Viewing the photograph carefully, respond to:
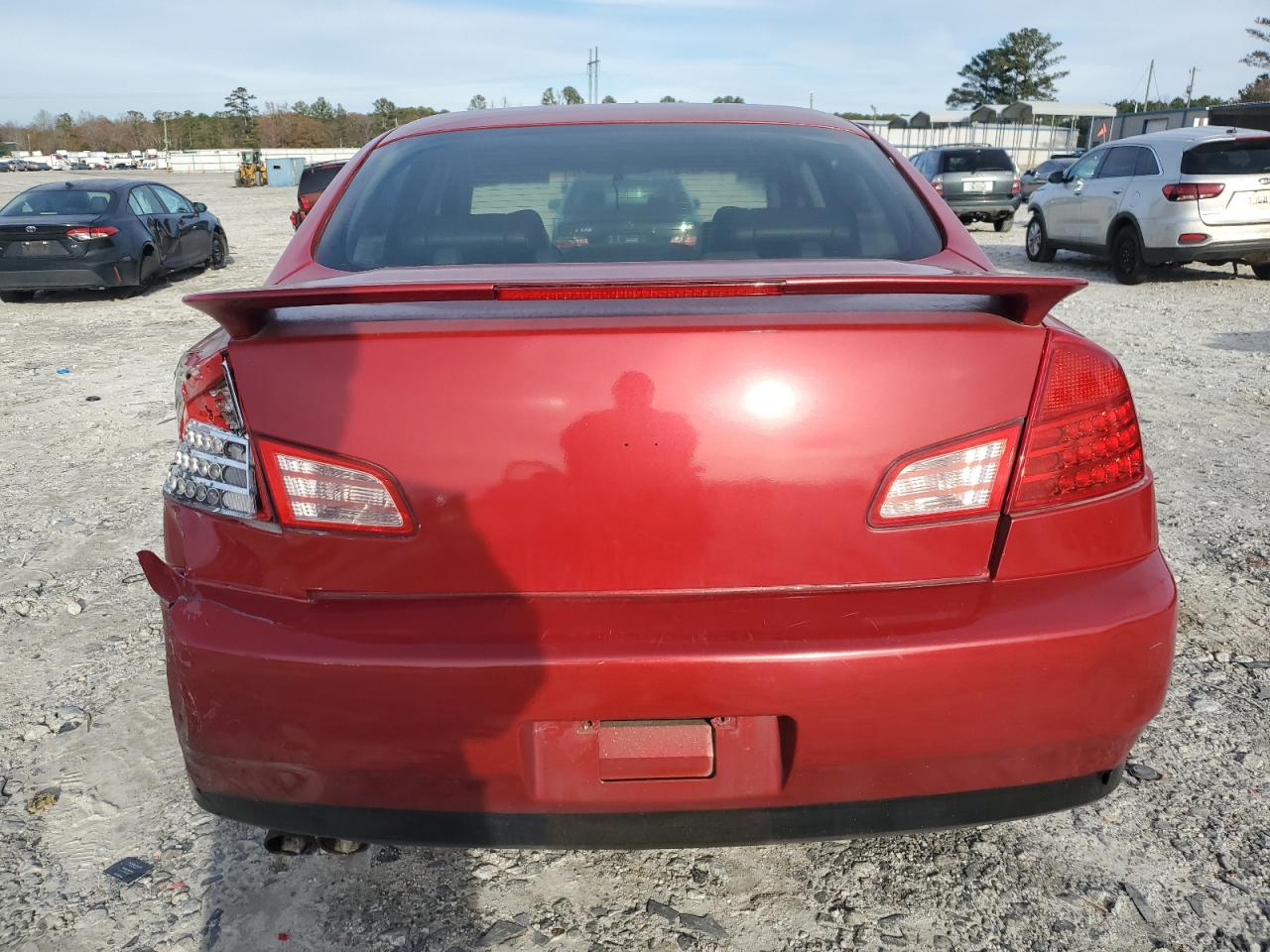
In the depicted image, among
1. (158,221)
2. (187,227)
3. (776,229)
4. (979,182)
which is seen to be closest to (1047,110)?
(979,182)

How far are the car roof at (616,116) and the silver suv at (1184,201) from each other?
32.0ft

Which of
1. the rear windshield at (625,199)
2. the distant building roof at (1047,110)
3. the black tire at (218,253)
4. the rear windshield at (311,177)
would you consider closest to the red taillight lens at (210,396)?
the rear windshield at (625,199)

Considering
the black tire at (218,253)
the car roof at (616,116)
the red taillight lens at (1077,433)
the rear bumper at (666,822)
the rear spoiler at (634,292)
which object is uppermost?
the car roof at (616,116)

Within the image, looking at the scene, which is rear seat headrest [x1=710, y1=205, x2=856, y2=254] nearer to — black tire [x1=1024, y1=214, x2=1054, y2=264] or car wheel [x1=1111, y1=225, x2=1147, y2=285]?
car wheel [x1=1111, y1=225, x2=1147, y2=285]

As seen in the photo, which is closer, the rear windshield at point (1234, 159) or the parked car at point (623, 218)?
the parked car at point (623, 218)

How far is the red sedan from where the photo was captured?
1.59 m

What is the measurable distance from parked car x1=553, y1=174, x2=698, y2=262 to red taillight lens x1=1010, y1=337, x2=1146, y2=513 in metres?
0.89

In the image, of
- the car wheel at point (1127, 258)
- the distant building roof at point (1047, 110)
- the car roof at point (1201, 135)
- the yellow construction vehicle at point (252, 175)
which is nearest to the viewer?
the car roof at point (1201, 135)

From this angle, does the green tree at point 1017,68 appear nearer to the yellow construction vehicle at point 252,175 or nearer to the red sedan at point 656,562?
the yellow construction vehicle at point 252,175

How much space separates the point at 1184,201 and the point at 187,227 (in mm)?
12422

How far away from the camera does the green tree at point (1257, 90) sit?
6616 centimetres

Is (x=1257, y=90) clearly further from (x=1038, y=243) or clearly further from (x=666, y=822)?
(x=666, y=822)

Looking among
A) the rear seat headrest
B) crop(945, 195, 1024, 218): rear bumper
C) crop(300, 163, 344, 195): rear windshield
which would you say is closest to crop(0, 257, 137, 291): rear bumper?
crop(300, 163, 344, 195): rear windshield

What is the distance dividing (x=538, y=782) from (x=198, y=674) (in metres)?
0.59
